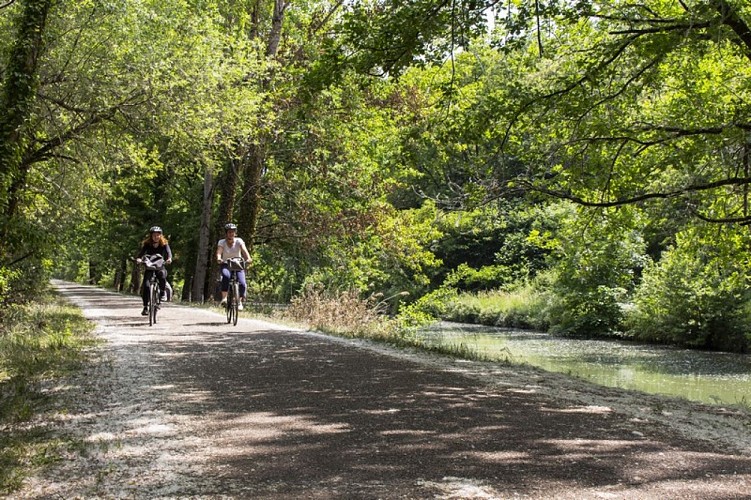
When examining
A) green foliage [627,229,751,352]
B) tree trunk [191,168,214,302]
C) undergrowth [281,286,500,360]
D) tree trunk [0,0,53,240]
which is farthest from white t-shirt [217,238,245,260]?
green foliage [627,229,751,352]

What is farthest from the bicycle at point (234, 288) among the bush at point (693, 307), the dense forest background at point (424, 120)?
the bush at point (693, 307)

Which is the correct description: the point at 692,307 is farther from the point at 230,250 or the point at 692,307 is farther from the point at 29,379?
the point at 29,379

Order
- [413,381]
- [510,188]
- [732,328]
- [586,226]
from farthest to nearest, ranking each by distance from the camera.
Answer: [732,328] → [586,226] → [510,188] → [413,381]

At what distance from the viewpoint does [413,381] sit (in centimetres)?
721

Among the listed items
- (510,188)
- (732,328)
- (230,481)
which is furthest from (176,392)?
(732,328)

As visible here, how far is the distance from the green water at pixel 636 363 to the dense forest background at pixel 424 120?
205 cm

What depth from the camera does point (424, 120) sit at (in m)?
14.6

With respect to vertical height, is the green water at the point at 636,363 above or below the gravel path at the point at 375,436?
below

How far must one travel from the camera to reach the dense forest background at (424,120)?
10875mm

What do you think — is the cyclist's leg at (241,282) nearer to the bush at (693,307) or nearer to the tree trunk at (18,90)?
the tree trunk at (18,90)

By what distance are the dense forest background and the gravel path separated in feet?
15.5

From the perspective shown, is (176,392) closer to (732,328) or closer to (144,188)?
(732,328)

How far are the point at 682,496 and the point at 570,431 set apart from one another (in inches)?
57.0

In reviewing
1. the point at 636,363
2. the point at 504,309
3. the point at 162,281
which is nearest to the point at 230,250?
the point at 162,281
